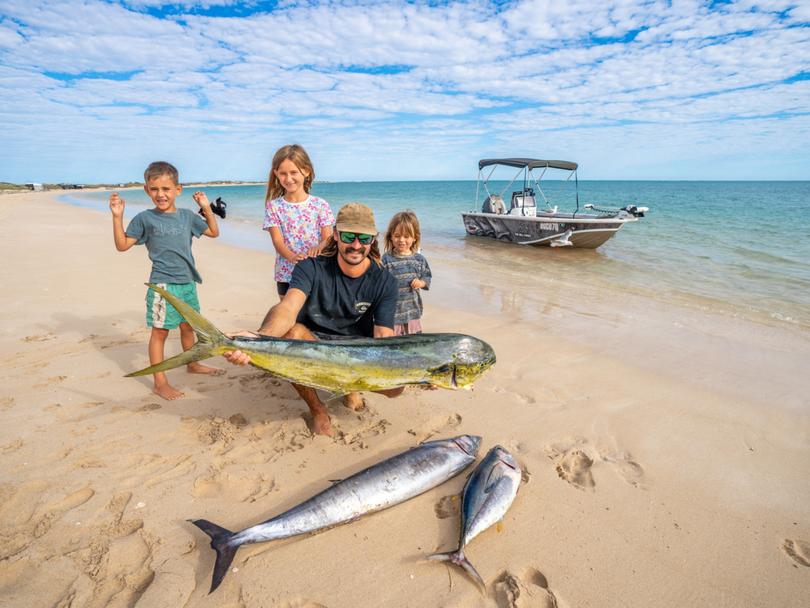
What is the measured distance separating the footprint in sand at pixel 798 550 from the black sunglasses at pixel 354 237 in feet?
11.2

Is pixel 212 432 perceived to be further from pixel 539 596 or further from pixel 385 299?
pixel 539 596

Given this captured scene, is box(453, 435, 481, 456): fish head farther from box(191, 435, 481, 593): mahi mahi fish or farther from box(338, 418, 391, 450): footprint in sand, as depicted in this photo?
box(338, 418, 391, 450): footprint in sand

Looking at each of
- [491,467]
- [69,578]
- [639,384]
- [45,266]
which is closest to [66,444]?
[69,578]

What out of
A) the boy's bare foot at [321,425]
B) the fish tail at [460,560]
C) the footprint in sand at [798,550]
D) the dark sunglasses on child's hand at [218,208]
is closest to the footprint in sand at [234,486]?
the boy's bare foot at [321,425]

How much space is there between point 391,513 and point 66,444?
2.70 m

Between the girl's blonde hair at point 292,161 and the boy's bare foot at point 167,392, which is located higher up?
the girl's blonde hair at point 292,161

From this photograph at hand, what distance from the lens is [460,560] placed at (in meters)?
2.49

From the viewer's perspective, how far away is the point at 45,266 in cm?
1003

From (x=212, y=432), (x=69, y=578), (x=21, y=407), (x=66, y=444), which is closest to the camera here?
(x=69, y=578)

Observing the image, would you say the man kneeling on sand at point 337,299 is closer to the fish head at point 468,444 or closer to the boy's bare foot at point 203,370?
the fish head at point 468,444

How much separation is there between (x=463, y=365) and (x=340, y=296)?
1.34 metres

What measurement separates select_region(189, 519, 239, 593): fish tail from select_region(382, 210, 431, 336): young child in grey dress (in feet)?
9.13

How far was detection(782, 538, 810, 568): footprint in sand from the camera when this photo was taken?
8.54 feet

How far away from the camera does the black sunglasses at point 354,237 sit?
3414mm
